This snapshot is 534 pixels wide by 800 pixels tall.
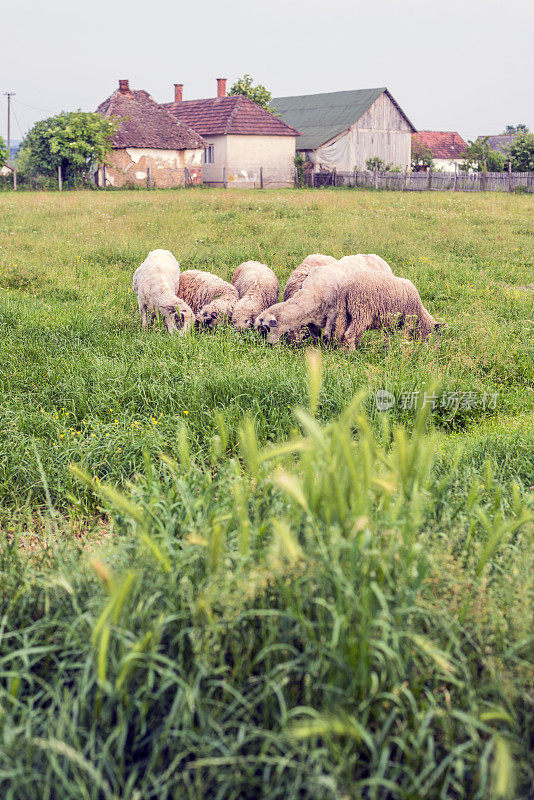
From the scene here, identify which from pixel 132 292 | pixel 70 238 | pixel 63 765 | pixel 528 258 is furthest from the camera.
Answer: pixel 70 238

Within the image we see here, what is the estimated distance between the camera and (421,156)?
5984 cm

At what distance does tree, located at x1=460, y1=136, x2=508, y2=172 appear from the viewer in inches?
1719

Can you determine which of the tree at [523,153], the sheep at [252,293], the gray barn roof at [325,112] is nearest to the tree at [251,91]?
the gray barn roof at [325,112]

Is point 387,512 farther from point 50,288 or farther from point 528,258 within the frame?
point 528,258

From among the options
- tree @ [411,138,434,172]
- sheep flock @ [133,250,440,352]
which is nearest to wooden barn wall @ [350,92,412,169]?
tree @ [411,138,434,172]

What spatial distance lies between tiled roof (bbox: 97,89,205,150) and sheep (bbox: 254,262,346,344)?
36.0m

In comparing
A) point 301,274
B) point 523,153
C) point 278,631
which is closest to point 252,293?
point 301,274

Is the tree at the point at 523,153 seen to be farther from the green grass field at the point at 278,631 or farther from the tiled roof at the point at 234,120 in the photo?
the green grass field at the point at 278,631

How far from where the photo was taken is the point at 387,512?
10.3ft

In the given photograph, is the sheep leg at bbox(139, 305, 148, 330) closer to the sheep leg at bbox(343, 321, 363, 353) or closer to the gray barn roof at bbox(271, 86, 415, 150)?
the sheep leg at bbox(343, 321, 363, 353)

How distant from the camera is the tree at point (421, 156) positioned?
188 feet

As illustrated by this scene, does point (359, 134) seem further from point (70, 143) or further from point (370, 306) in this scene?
point (370, 306)

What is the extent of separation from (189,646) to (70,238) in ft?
53.1

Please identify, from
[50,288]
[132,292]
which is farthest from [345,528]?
[50,288]
